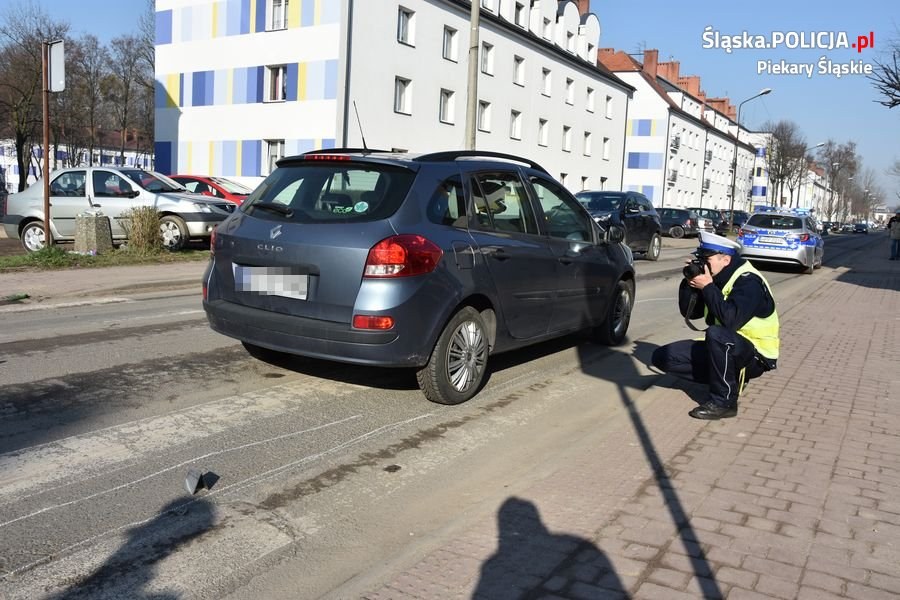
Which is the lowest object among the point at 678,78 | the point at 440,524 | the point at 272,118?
the point at 440,524

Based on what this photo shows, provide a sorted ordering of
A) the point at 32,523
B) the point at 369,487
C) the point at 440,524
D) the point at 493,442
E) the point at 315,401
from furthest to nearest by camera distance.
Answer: the point at 315,401 → the point at 493,442 → the point at 369,487 → the point at 440,524 → the point at 32,523

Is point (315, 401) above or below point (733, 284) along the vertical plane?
below

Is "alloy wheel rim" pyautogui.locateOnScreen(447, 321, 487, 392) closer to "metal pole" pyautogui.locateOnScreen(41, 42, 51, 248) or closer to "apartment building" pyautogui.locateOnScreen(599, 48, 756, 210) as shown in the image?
"metal pole" pyautogui.locateOnScreen(41, 42, 51, 248)

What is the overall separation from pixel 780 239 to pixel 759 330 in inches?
617

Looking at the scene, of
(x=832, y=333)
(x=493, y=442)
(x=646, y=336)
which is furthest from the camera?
(x=832, y=333)

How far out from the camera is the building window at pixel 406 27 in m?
31.0

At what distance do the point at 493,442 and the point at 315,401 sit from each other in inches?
54.8

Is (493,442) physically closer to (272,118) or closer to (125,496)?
(125,496)

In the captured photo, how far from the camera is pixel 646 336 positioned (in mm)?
9109

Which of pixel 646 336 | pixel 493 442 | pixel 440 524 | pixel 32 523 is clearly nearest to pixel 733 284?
pixel 493 442

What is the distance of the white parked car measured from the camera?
14523 millimetres

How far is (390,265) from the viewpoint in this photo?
4.91 metres

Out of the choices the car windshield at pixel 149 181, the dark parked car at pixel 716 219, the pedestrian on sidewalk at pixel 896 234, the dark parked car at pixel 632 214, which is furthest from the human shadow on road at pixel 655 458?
the dark parked car at pixel 716 219

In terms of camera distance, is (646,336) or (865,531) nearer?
(865,531)
